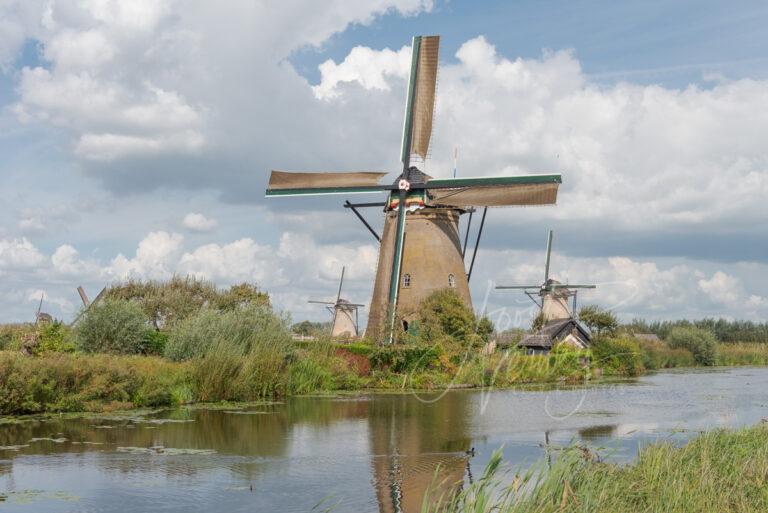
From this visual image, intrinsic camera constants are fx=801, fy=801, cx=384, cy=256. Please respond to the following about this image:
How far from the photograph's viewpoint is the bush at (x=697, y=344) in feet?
167

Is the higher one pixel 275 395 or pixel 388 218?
pixel 388 218

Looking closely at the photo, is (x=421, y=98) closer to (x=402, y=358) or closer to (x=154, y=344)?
(x=402, y=358)

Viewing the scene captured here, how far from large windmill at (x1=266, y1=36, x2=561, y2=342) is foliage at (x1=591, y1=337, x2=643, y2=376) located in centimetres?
879

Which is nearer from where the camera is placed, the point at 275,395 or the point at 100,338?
the point at 275,395

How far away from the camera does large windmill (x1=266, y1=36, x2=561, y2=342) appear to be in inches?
1136

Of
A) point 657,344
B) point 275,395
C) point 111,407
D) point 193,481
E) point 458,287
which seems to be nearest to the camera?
point 193,481

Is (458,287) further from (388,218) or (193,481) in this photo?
(193,481)

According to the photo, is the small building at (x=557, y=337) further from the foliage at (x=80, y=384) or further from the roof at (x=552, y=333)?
the foliage at (x=80, y=384)

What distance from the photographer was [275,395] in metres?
19.7

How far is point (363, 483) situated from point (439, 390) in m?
14.7

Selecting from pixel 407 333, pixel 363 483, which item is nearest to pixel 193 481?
pixel 363 483

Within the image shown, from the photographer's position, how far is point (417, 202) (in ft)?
96.4

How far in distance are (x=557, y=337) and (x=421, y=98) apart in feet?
51.3

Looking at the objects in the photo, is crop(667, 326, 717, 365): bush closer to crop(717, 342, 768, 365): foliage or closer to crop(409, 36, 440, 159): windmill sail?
crop(717, 342, 768, 365): foliage
